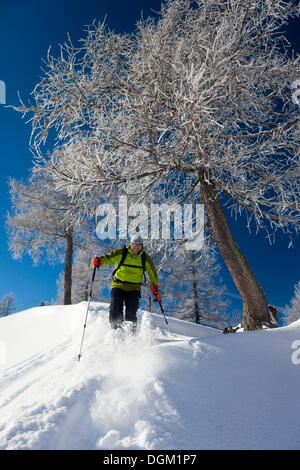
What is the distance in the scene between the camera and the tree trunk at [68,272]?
1149 cm

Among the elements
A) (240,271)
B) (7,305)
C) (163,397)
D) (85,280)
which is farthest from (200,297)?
(7,305)

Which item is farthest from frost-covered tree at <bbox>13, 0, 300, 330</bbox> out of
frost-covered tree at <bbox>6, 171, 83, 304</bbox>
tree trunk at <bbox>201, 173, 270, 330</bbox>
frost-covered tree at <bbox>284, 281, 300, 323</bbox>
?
frost-covered tree at <bbox>284, 281, 300, 323</bbox>

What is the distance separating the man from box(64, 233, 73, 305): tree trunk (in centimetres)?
789

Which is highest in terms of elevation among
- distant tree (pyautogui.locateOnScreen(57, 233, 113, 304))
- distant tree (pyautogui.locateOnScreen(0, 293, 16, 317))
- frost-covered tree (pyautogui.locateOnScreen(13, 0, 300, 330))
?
frost-covered tree (pyautogui.locateOnScreen(13, 0, 300, 330))

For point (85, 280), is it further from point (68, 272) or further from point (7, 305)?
point (7, 305)

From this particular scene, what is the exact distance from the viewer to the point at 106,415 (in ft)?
6.41

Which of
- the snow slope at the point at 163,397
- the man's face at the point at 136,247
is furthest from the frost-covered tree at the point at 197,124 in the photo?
the snow slope at the point at 163,397

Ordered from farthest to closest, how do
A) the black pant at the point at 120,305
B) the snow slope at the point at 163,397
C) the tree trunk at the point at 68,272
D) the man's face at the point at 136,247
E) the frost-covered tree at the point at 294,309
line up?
the frost-covered tree at the point at 294,309
the tree trunk at the point at 68,272
the man's face at the point at 136,247
the black pant at the point at 120,305
the snow slope at the point at 163,397

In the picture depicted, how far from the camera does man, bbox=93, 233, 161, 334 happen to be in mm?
4285

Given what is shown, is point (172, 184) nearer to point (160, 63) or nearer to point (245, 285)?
point (160, 63)

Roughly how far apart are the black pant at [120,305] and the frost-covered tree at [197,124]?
2159mm

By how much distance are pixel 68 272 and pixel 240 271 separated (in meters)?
8.96

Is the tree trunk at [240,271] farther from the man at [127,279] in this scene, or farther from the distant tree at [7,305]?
the distant tree at [7,305]

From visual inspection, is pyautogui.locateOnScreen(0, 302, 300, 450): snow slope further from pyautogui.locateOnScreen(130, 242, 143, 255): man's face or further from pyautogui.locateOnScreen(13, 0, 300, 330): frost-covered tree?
pyautogui.locateOnScreen(13, 0, 300, 330): frost-covered tree
